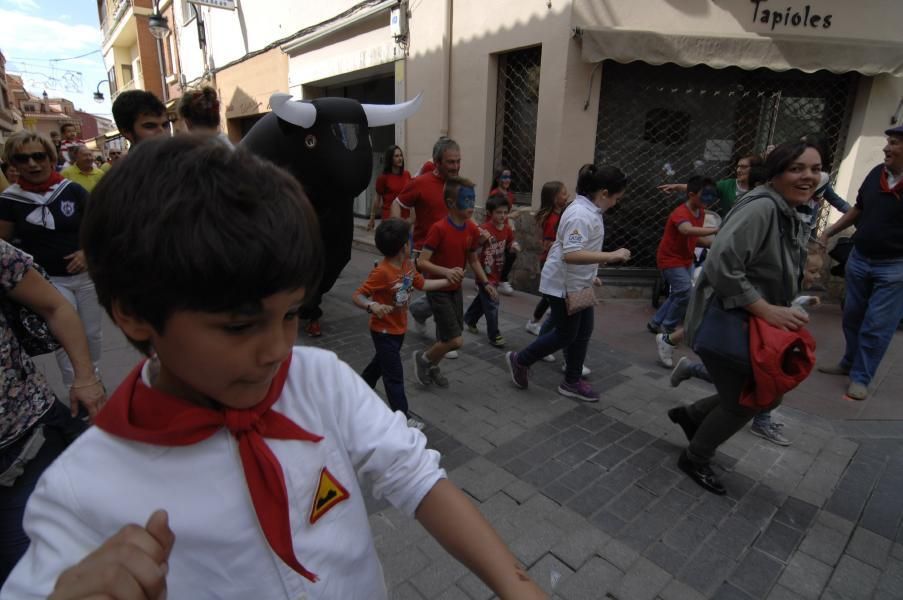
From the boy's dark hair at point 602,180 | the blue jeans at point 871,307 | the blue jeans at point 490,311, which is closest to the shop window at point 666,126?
the blue jeans at point 871,307

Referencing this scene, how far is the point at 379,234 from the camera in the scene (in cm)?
330

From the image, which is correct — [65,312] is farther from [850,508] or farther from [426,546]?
[850,508]

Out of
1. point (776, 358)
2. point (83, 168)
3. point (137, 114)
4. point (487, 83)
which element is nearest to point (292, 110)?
point (137, 114)

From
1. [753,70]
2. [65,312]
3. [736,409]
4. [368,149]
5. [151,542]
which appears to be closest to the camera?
[151,542]

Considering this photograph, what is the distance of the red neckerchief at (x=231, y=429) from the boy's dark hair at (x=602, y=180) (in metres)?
3.08

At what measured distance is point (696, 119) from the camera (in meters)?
6.56

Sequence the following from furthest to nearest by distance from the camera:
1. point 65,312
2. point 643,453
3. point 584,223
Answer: point 584,223 → point 643,453 → point 65,312

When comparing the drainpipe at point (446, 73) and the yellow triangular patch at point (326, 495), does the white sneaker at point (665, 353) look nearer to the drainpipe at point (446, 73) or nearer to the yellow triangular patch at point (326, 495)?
the yellow triangular patch at point (326, 495)

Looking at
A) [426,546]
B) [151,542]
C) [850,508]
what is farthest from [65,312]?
[850,508]

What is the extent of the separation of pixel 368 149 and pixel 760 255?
2.16 meters

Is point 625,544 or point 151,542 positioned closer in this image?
point 151,542

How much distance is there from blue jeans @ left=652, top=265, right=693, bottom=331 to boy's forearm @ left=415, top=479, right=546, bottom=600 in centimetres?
425

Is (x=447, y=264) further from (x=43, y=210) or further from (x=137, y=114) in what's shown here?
(x=43, y=210)

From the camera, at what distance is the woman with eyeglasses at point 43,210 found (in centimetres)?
289
